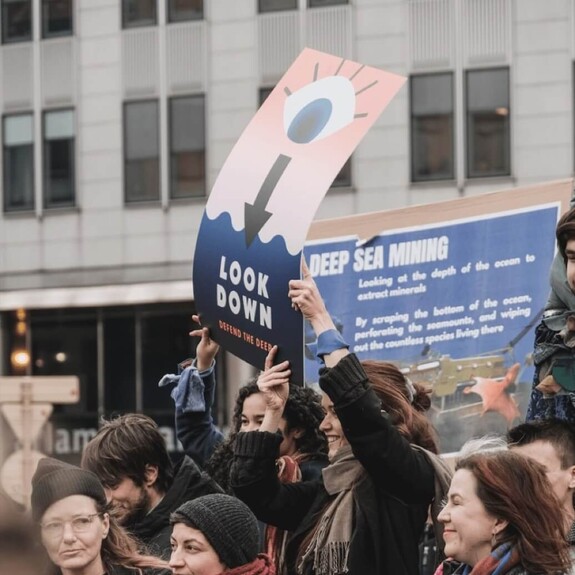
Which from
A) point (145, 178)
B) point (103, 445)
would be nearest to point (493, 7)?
point (145, 178)

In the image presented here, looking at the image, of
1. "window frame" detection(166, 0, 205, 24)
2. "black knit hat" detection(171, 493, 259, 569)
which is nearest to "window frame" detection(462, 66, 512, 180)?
"window frame" detection(166, 0, 205, 24)

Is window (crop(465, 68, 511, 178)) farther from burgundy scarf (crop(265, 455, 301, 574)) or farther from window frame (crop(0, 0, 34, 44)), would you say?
burgundy scarf (crop(265, 455, 301, 574))

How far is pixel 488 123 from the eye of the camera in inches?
984

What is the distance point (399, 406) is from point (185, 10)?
74.0 ft

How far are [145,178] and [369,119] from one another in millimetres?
22744

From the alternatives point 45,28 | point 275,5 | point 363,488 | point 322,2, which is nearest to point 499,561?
point 363,488

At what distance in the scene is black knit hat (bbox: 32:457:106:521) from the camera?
11.1ft

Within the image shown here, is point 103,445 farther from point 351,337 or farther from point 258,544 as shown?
point 351,337

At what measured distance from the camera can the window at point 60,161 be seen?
27516 millimetres

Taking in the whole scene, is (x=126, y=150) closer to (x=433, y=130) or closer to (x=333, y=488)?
(x=433, y=130)

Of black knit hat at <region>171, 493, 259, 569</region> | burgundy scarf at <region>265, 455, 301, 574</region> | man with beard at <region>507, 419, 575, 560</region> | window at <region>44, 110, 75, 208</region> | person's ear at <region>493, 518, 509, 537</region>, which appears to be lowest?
burgundy scarf at <region>265, 455, 301, 574</region>

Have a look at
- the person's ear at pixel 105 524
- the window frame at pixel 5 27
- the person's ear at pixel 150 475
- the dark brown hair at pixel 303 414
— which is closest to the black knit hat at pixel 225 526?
the person's ear at pixel 105 524

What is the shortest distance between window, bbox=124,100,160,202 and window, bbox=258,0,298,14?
2.47m

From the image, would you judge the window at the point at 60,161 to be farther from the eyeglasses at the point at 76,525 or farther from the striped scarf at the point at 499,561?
the striped scarf at the point at 499,561
